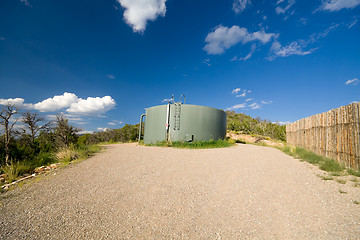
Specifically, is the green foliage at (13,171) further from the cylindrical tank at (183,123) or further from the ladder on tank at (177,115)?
the ladder on tank at (177,115)

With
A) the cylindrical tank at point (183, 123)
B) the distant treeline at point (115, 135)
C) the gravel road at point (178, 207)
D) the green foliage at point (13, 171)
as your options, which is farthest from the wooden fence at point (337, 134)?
the distant treeline at point (115, 135)

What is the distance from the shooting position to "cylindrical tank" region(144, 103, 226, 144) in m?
9.87

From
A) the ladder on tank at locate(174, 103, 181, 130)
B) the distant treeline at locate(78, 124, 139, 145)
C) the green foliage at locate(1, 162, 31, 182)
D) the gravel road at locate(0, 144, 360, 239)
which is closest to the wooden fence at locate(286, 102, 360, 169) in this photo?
the gravel road at locate(0, 144, 360, 239)

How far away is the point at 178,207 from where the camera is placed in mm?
2365

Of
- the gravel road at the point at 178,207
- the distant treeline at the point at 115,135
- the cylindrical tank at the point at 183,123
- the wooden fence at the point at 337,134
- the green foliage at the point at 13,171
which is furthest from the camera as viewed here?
the distant treeline at the point at 115,135

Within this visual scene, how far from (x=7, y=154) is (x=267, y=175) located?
7.43m

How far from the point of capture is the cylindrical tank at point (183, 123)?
388 inches

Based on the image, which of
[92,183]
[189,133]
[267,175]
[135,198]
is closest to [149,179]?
[135,198]

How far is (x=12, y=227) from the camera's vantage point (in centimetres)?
191

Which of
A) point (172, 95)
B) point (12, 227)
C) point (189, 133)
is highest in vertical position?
point (172, 95)

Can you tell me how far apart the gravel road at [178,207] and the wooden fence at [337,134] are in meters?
1.49

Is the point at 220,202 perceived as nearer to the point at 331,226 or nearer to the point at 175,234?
the point at 175,234

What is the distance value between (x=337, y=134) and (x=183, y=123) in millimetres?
6904

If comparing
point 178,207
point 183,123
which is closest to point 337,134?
point 178,207
